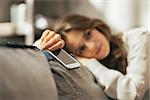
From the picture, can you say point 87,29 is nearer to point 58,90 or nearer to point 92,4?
point 58,90

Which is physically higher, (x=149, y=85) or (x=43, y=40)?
(x=43, y=40)

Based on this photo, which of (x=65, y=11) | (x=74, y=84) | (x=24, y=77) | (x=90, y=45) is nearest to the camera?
(x=24, y=77)

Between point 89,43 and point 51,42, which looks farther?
point 89,43

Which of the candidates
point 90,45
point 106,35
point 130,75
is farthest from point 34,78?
point 106,35

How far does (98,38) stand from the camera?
95cm

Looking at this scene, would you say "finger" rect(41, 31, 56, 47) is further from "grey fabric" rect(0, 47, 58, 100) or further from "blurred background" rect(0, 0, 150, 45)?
"blurred background" rect(0, 0, 150, 45)

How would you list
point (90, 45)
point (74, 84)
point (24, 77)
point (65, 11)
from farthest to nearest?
point (65, 11)
point (90, 45)
point (74, 84)
point (24, 77)

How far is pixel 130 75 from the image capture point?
0.75 meters

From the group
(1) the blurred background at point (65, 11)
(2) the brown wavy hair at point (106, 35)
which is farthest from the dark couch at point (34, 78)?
(1) the blurred background at point (65, 11)

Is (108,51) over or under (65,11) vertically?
under

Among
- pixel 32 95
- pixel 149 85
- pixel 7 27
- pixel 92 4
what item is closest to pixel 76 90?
pixel 32 95

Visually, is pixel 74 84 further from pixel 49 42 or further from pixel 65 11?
pixel 65 11

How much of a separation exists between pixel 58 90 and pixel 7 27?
105cm

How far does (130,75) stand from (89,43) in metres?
0.22
